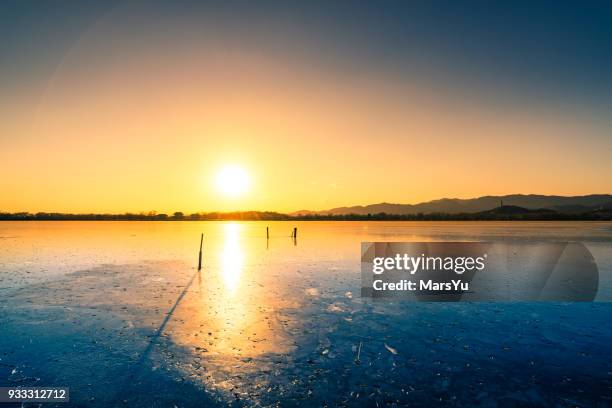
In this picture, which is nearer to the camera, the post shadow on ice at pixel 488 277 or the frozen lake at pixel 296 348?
the frozen lake at pixel 296 348

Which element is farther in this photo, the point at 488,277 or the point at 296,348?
the point at 488,277

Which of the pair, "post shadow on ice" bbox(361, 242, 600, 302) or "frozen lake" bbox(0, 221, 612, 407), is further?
"post shadow on ice" bbox(361, 242, 600, 302)

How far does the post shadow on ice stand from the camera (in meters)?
20.7

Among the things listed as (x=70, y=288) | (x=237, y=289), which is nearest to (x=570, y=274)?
(x=237, y=289)

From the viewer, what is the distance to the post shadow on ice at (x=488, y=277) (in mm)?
20719

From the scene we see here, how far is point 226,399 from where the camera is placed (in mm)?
8695

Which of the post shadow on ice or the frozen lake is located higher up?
the frozen lake

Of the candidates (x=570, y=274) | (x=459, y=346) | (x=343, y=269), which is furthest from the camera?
(x=343, y=269)

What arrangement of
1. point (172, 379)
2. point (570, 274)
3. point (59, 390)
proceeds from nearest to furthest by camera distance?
point (59, 390) → point (172, 379) → point (570, 274)

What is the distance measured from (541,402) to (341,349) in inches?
227

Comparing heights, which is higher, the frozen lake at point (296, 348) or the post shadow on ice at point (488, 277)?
the frozen lake at point (296, 348)

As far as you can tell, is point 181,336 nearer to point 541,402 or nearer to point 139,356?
point 139,356

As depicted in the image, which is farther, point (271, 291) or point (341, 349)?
point (271, 291)

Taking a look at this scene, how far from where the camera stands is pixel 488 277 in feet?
87.0
